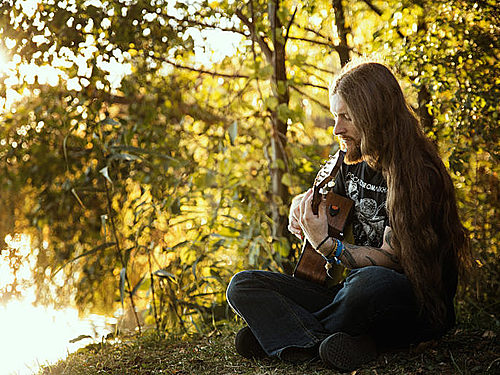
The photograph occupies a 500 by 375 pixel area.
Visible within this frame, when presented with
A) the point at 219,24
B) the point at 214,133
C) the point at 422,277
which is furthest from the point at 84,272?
the point at 422,277

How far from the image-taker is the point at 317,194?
215 cm

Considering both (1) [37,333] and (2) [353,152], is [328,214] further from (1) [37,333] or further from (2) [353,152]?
(1) [37,333]

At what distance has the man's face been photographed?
2.08 meters

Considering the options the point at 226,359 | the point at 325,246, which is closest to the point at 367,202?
the point at 325,246

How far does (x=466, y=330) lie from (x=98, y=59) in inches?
84.2

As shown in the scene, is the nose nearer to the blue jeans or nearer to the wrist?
the wrist

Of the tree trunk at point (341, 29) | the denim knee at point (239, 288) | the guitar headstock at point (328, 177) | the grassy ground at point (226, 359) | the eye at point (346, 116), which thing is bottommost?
the grassy ground at point (226, 359)

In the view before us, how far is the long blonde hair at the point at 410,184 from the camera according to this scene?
6.19ft

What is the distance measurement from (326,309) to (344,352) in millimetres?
200

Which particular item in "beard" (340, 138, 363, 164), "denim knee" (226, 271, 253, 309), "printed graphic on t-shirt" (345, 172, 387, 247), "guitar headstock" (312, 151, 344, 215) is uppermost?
"beard" (340, 138, 363, 164)

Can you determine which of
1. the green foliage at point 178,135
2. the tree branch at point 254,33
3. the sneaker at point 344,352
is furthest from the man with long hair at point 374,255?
the tree branch at point 254,33

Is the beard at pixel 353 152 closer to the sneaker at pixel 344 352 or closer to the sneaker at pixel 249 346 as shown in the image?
the sneaker at pixel 344 352

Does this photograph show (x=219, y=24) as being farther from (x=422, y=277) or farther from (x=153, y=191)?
(x=422, y=277)

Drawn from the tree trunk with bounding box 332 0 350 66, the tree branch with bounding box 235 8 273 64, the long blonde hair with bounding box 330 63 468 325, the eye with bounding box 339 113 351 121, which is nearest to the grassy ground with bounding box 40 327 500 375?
the long blonde hair with bounding box 330 63 468 325
